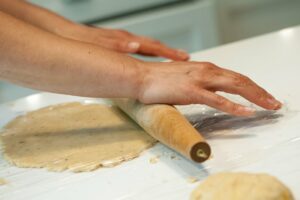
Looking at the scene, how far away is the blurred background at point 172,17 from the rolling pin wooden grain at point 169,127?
2.86ft

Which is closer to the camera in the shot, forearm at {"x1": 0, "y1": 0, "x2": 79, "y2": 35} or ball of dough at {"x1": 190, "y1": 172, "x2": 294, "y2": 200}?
ball of dough at {"x1": 190, "y1": 172, "x2": 294, "y2": 200}

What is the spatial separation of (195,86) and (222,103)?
5 cm

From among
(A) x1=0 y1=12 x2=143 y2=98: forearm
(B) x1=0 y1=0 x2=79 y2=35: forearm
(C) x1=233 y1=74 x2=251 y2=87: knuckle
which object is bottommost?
(C) x1=233 y1=74 x2=251 y2=87: knuckle

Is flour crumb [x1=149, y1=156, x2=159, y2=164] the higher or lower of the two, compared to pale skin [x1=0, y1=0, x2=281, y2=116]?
lower

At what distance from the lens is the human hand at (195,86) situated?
0.72 meters

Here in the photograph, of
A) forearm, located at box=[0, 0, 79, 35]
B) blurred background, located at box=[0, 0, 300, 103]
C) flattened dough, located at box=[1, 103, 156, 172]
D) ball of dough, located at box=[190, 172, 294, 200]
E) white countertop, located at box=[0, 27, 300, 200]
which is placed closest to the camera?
ball of dough, located at box=[190, 172, 294, 200]

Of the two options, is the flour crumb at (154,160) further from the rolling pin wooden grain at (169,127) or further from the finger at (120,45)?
the finger at (120,45)

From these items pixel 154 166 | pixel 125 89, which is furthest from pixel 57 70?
pixel 154 166

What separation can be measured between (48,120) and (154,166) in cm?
30

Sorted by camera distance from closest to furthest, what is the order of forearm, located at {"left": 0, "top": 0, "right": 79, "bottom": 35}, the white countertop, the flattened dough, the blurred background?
the white countertop → the flattened dough → forearm, located at {"left": 0, "top": 0, "right": 79, "bottom": 35} → the blurred background

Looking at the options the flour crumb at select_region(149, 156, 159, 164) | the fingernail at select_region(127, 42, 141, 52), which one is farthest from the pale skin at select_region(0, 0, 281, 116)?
the fingernail at select_region(127, 42, 141, 52)

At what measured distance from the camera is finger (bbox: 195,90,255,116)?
705 mm

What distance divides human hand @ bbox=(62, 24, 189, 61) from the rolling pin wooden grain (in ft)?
1.00

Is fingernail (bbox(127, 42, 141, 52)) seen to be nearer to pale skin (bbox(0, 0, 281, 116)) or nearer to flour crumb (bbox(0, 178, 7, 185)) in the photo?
pale skin (bbox(0, 0, 281, 116))
